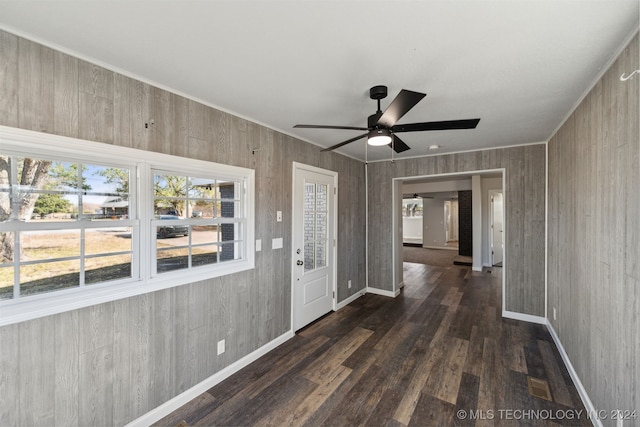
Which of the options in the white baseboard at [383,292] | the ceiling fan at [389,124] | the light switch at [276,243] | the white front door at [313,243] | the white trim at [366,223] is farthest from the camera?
the white trim at [366,223]

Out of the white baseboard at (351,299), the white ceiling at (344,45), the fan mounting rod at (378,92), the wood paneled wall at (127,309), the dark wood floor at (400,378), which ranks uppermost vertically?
the white ceiling at (344,45)

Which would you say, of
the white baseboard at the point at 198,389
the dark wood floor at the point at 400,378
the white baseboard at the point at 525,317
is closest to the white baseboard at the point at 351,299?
the dark wood floor at the point at 400,378

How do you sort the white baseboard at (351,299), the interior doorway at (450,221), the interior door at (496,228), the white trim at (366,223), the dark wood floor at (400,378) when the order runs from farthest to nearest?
the interior doorway at (450,221) < the interior door at (496,228) < the white trim at (366,223) < the white baseboard at (351,299) < the dark wood floor at (400,378)

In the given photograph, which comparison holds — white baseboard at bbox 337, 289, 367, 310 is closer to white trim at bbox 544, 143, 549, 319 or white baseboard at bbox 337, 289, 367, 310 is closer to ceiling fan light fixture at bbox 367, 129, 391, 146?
white trim at bbox 544, 143, 549, 319

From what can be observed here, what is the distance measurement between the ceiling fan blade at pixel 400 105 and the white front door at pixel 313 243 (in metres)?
1.71

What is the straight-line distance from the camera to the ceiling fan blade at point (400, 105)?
5.19 ft

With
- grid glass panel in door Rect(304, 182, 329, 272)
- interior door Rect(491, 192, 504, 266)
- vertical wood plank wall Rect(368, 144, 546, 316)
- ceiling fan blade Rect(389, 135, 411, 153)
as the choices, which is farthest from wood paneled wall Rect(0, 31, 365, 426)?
interior door Rect(491, 192, 504, 266)

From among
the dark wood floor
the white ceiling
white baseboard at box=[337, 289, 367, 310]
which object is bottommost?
the dark wood floor

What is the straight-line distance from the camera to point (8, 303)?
1.46 m

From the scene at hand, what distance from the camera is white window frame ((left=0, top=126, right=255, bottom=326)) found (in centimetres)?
→ 149

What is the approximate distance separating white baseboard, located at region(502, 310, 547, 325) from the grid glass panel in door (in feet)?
9.30

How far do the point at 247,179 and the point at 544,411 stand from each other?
331 centimetres

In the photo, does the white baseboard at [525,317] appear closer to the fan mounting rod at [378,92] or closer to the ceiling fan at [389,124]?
the ceiling fan at [389,124]

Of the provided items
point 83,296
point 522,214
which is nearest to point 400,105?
point 83,296
